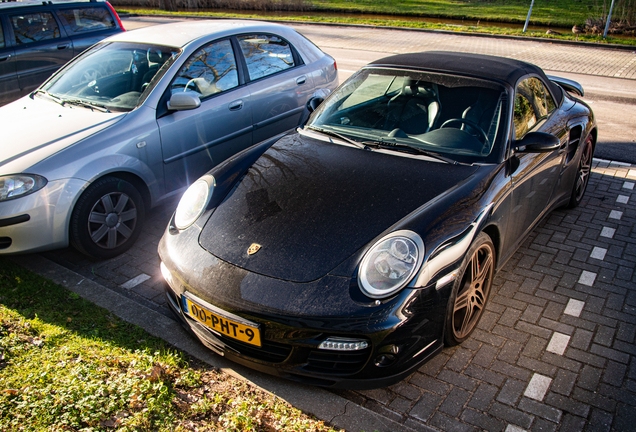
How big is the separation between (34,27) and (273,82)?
4514 mm

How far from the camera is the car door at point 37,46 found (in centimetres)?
721

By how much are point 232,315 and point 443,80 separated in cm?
241

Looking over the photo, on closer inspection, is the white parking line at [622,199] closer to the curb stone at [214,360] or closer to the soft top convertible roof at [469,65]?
the soft top convertible roof at [469,65]

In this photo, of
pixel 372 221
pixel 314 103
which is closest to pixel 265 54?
pixel 314 103

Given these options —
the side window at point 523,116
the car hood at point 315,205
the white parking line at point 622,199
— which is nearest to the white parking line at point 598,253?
the white parking line at point 622,199

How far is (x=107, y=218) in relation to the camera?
158 inches

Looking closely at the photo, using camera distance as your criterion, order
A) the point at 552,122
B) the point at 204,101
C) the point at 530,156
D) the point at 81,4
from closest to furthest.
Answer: the point at 530,156 < the point at 552,122 < the point at 204,101 < the point at 81,4

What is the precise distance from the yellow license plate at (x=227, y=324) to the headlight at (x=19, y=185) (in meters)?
1.70

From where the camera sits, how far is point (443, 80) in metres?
3.73

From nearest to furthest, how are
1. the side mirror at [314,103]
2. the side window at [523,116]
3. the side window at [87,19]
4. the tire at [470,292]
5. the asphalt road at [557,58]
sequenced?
the tire at [470,292] → the side window at [523,116] → the side mirror at [314,103] → the asphalt road at [557,58] → the side window at [87,19]

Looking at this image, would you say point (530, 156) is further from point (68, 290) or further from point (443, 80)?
point (68, 290)

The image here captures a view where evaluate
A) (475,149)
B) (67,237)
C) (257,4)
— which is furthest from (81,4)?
(257,4)

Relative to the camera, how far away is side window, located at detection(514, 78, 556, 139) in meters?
3.58

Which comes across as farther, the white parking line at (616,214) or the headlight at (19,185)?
the white parking line at (616,214)
